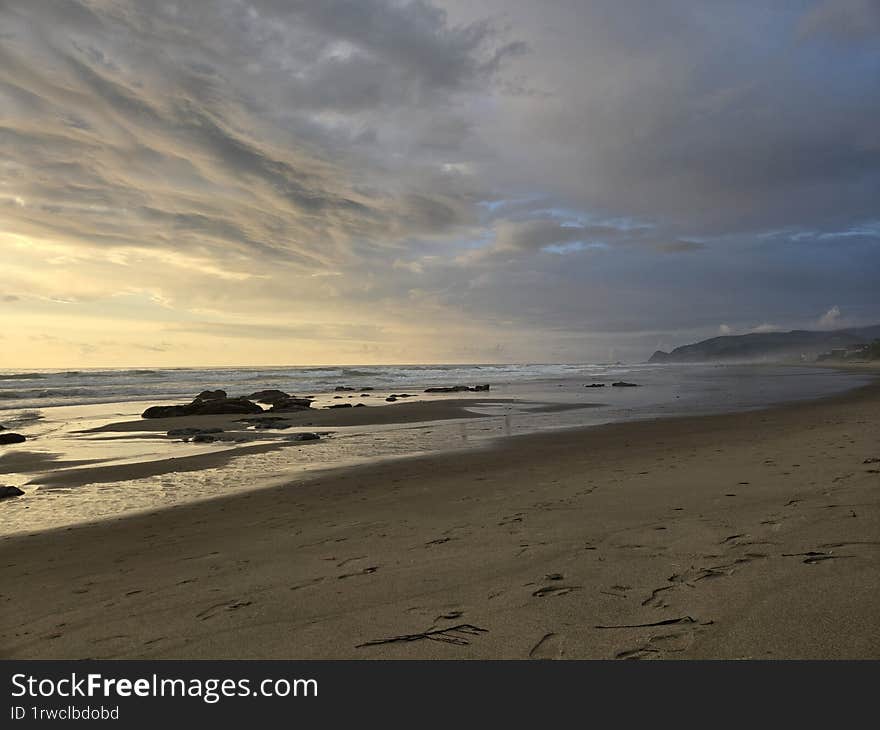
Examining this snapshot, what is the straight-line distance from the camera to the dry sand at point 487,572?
9.85 ft

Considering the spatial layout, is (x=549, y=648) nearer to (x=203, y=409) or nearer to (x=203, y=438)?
(x=203, y=438)

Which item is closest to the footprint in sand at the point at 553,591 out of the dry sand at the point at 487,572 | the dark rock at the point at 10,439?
the dry sand at the point at 487,572

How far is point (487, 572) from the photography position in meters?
4.14

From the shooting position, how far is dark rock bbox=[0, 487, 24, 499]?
871 cm

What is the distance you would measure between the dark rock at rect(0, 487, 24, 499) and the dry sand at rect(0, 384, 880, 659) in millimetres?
3026

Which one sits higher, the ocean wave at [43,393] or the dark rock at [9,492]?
the ocean wave at [43,393]

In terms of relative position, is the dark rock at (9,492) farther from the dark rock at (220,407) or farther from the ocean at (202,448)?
the dark rock at (220,407)

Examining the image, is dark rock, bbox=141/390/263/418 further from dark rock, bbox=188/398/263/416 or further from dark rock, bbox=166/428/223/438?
dark rock, bbox=166/428/223/438

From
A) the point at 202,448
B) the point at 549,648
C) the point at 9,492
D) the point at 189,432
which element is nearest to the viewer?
the point at 549,648

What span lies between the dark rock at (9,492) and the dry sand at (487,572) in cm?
303

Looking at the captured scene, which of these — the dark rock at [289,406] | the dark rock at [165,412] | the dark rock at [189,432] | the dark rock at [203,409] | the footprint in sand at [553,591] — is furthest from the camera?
the dark rock at [289,406]

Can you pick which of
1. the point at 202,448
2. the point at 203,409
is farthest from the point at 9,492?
the point at 203,409

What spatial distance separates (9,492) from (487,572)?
8.76 m
